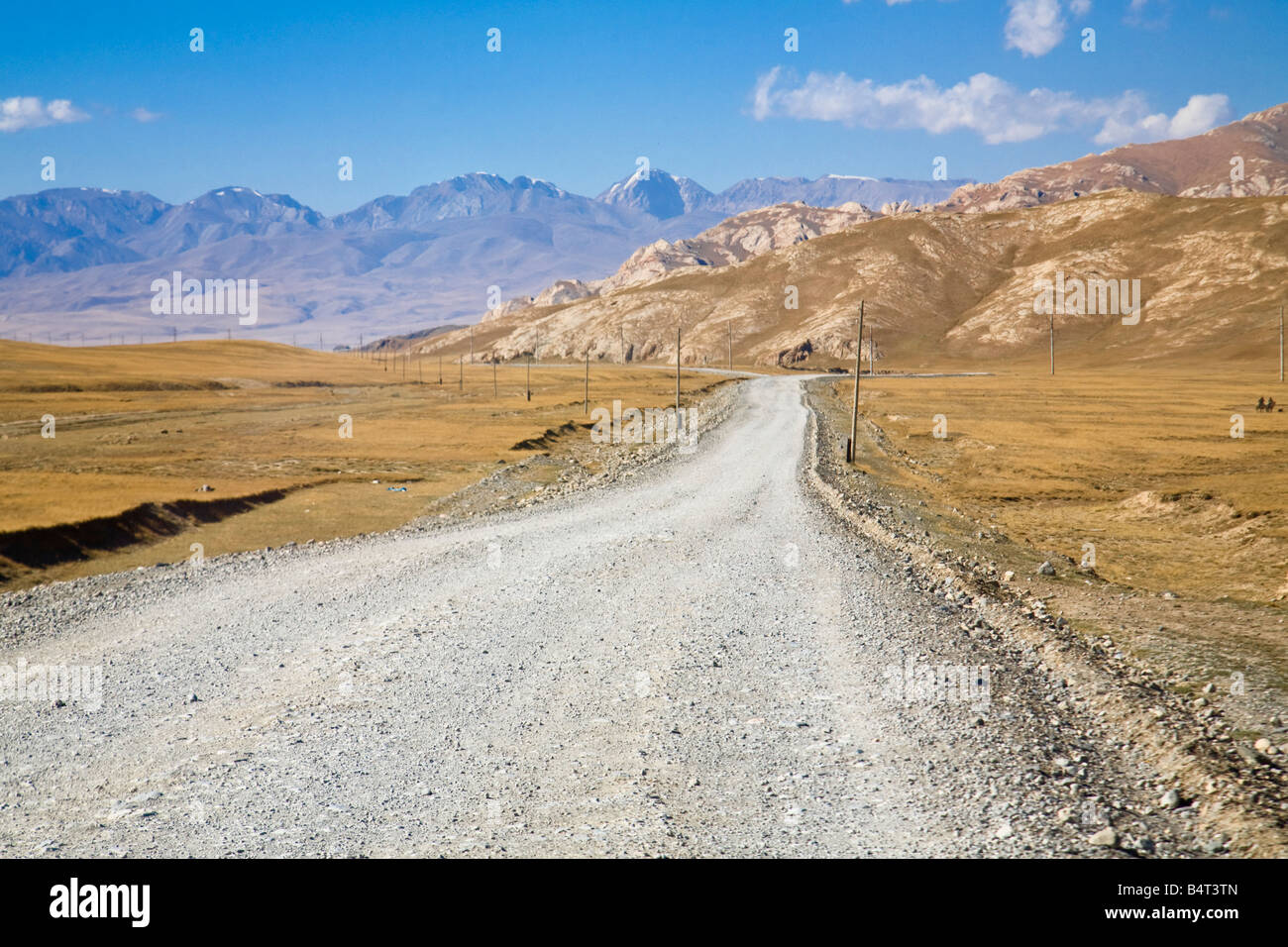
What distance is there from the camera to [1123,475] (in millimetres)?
45844

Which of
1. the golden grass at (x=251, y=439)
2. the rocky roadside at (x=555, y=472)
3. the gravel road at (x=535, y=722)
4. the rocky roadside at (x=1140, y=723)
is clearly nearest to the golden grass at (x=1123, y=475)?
the rocky roadside at (x=1140, y=723)

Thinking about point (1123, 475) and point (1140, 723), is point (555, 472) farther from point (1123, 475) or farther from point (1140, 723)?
point (1140, 723)

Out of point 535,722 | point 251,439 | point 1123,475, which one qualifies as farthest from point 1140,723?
point 251,439

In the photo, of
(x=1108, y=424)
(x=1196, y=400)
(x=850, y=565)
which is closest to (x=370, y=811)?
(x=850, y=565)

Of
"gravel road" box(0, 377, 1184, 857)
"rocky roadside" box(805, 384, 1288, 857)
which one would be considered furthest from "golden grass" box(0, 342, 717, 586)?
"rocky roadside" box(805, 384, 1288, 857)

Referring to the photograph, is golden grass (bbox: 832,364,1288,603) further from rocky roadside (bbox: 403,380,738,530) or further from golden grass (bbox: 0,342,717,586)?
golden grass (bbox: 0,342,717,586)

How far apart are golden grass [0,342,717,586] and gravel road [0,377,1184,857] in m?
11.2

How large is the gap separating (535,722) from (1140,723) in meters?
8.42

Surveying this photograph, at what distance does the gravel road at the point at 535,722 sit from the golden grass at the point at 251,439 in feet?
36.8

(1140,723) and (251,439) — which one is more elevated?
(251,439)

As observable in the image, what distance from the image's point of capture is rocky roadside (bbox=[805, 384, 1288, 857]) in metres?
9.22

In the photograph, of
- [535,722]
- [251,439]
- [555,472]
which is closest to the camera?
[535,722]
